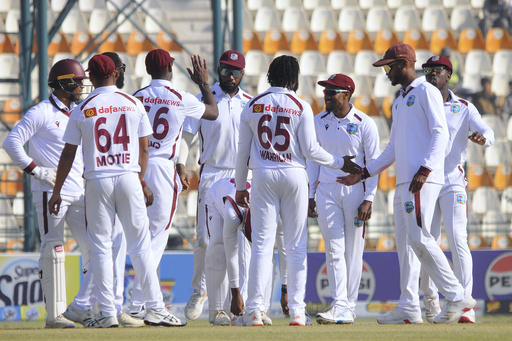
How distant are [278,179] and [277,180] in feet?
0.04

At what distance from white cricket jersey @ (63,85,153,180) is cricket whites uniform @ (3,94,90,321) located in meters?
0.63

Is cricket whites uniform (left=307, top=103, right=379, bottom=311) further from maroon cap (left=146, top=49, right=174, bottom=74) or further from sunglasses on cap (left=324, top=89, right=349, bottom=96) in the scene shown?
maroon cap (left=146, top=49, right=174, bottom=74)

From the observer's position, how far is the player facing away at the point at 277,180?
6559 millimetres

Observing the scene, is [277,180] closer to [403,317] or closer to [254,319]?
[254,319]

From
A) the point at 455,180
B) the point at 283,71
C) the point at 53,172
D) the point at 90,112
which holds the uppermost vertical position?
the point at 283,71

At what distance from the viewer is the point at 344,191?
24.2ft

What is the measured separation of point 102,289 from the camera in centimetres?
632

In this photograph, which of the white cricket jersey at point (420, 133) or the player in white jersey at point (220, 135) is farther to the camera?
the player in white jersey at point (220, 135)

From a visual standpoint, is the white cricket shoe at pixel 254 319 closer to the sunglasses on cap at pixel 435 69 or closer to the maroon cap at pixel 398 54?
the maroon cap at pixel 398 54

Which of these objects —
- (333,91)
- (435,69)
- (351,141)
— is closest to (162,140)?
(333,91)

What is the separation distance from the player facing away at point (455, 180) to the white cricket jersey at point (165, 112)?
208 centimetres

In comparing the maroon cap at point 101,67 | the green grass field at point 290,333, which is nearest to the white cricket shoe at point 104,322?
the green grass field at point 290,333

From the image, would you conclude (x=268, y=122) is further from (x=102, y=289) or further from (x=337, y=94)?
(x=102, y=289)

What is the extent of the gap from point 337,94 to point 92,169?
2.27m
